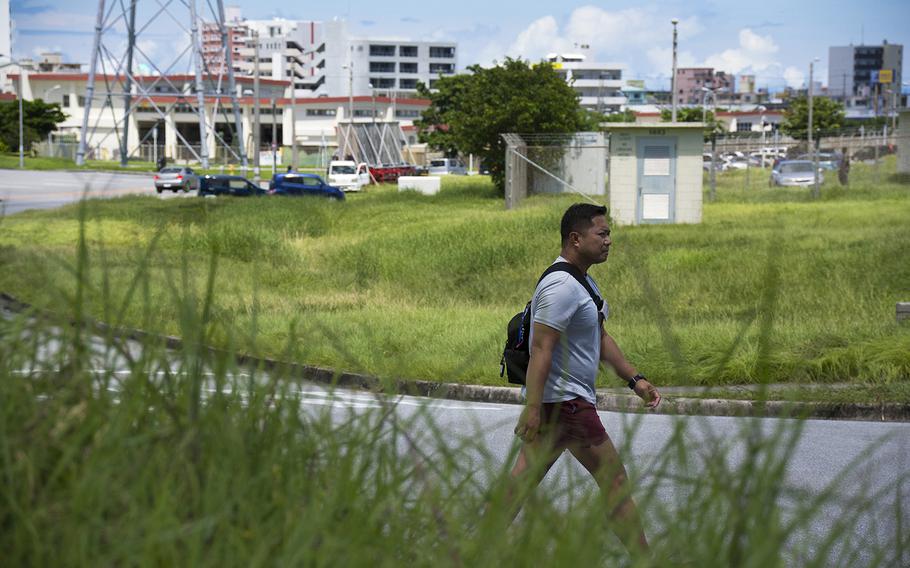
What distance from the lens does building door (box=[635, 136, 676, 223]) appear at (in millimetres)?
31406

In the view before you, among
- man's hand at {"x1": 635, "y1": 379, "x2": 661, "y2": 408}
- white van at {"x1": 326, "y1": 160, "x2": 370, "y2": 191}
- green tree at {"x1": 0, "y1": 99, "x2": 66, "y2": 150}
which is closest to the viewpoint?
man's hand at {"x1": 635, "y1": 379, "x2": 661, "y2": 408}

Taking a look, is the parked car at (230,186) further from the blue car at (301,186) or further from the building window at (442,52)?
the building window at (442,52)

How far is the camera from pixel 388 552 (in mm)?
2725

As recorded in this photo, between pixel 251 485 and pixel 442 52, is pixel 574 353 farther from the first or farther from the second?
pixel 442 52

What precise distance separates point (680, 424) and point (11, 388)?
1559mm

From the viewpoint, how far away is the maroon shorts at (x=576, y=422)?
19.8ft

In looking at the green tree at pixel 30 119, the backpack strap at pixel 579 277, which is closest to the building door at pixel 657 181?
the backpack strap at pixel 579 277

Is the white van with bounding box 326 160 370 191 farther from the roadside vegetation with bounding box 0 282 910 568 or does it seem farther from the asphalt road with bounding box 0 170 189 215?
the roadside vegetation with bounding box 0 282 910 568

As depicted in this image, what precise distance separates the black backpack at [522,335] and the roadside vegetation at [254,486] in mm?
3286

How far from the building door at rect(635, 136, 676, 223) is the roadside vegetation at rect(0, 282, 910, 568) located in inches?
1124

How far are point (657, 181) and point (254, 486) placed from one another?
95.9 feet

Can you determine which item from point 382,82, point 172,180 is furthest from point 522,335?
point 382,82

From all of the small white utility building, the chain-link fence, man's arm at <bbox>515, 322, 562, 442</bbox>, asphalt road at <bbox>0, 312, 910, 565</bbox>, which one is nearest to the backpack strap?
man's arm at <bbox>515, 322, 562, 442</bbox>

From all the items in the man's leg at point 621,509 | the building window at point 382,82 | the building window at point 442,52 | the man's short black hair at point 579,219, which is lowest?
the man's leg at point 621,509
